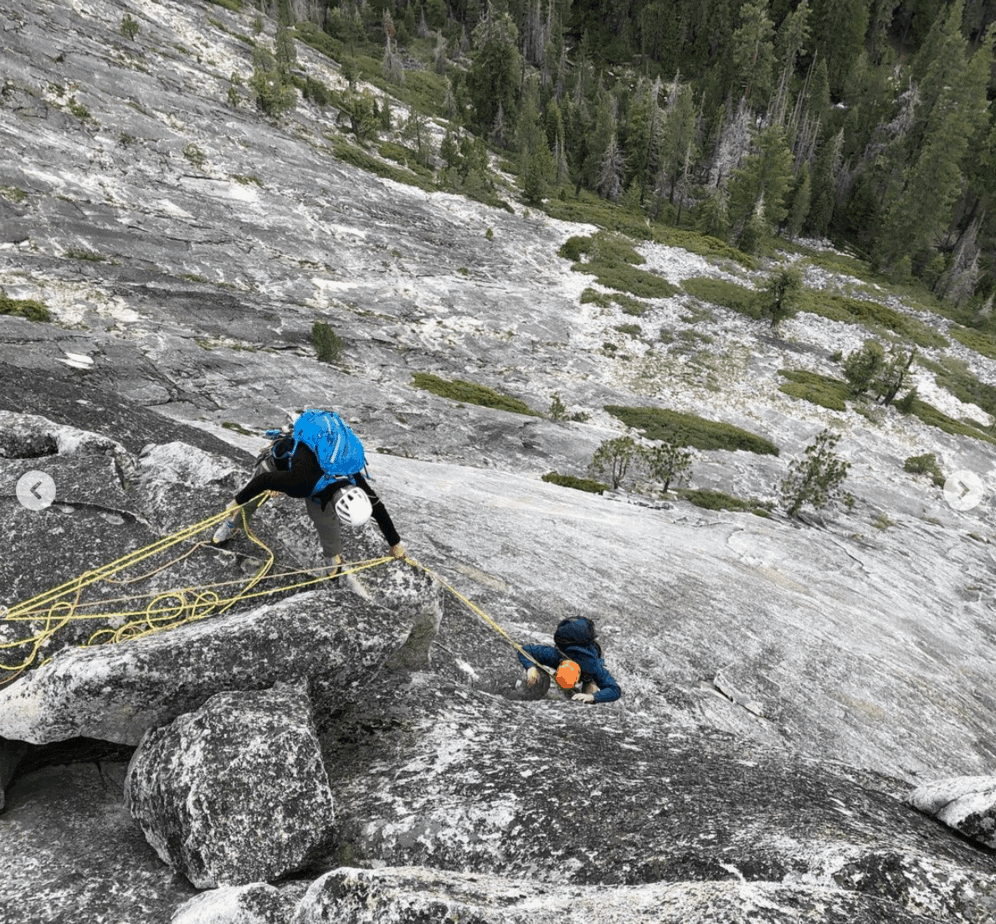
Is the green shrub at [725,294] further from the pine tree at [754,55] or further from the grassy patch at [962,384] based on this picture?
the pine tree at [754,55]

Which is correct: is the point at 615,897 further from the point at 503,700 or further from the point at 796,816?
the point at 503,700

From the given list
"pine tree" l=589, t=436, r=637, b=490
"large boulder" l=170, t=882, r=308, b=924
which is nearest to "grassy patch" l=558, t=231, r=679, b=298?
"pine tree" l=589, t=436, r=637, b=490

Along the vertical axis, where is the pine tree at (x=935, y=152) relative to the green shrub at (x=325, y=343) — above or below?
above

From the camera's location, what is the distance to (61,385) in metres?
12.9

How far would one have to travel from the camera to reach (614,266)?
62312 mm

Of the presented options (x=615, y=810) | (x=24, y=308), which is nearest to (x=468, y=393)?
(x=24, y=308)

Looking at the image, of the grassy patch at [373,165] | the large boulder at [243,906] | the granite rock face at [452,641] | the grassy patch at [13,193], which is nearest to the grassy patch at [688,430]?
the granite rock face at [452,641]

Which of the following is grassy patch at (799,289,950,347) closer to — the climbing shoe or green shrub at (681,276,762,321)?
green shrub at (681,276,762,321)

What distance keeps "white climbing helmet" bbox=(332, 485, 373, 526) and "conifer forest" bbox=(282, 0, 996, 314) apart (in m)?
66.1

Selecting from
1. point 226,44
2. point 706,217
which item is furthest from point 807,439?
point 226,44

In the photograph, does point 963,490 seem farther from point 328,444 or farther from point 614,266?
point 328,444

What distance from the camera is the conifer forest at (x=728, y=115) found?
3305 inches

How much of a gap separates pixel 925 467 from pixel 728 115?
95.8 m

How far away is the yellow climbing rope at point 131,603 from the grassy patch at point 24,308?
25421 mm
